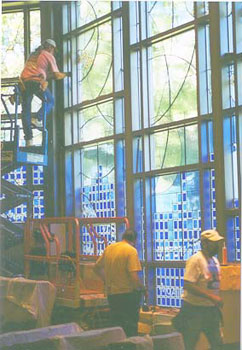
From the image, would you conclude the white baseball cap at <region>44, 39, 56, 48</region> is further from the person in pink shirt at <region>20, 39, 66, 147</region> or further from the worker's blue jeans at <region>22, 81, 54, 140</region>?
the worker's blue jeans at <region>22, 81, 54, 140</region>

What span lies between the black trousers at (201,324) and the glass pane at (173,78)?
618 mm

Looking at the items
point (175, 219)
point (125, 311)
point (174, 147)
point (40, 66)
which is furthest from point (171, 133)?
point (125, 311)

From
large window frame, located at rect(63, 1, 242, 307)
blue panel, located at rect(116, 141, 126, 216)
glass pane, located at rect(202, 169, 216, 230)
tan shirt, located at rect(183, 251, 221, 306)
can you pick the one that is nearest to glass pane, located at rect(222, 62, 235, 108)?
large window frame, located at rect(63, 1, 242, 307)

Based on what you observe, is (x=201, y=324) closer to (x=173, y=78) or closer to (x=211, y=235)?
(x=211, y=235)

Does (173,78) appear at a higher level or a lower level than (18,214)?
higher

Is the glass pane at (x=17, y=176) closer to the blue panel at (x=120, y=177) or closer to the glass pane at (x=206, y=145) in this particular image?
the blue panel at (x=120, y=177)

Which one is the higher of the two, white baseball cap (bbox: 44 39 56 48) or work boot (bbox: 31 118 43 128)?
white baseball cap (bbox: 44 39 56 48)

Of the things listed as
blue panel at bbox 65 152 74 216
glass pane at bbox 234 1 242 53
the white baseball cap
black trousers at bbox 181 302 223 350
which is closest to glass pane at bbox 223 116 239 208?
glass pane at bbox 234 1 242 53

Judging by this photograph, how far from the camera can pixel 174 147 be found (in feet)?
8.79

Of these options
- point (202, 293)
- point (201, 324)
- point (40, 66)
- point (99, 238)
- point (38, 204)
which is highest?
point (40, 66)

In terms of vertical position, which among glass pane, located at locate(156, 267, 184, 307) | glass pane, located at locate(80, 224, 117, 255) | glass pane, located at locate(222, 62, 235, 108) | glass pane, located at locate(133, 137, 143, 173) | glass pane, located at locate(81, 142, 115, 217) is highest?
glass pane, located at locate(222, 62, 235, 108)

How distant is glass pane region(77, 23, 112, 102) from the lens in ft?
8.91

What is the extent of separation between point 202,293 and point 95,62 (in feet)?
2.72

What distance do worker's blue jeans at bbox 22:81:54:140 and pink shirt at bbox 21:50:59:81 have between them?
24 mm
